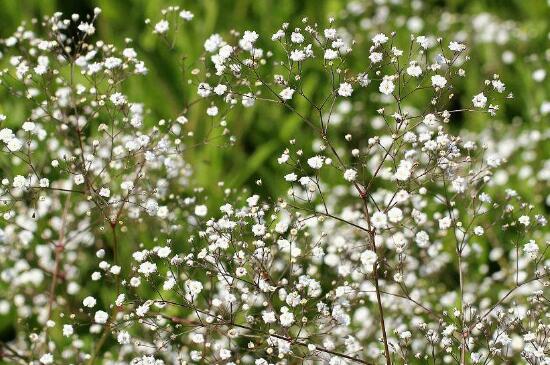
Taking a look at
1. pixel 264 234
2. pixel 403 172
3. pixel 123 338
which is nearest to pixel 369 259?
pixel 403 172

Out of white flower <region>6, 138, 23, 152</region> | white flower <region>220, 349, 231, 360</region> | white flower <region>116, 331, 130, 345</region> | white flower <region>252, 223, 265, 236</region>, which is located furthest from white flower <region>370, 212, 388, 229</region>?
white flower <region>6, 138, 23, 152</region>

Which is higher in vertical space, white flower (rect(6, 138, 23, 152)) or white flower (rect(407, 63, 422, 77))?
white flower (rect(407, 63, 422, 77))

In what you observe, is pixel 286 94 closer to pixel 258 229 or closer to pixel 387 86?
pixel 387 86

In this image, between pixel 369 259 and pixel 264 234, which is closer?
pixel 369 259

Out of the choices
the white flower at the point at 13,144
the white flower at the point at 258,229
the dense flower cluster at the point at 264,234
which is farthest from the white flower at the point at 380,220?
the white flower at the point at 13,144

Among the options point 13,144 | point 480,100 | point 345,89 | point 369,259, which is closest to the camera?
point 369,259

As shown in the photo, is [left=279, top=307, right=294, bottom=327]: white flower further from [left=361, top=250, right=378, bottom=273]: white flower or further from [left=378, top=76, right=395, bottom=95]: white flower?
[left=378, top=76, right=395, bottom=95]: white flower

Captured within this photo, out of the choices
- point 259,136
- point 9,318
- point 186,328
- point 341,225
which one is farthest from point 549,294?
point 9,318

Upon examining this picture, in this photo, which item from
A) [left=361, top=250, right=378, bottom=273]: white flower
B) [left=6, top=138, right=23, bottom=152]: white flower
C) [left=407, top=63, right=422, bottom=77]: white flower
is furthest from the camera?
[left=6, top=138, right=23, bottom=152]: white flower

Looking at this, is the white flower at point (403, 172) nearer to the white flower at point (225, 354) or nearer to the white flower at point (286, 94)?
the white flower at point (286, 94)
